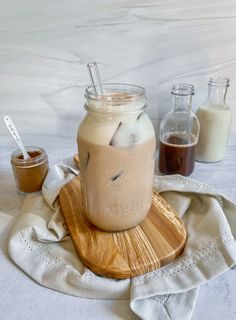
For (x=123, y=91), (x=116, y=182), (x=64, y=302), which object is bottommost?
(x=64, y=302)

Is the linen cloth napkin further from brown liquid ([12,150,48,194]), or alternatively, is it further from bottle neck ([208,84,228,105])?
bottle neck ([208,84,228,105])

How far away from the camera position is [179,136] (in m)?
0.68

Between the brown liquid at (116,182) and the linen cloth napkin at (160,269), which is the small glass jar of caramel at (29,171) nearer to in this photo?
the linen cloth napkin at (160,269)

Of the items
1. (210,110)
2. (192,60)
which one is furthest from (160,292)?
(192,60)

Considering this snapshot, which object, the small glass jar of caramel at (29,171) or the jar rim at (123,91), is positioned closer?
the jar rim at (123,91)

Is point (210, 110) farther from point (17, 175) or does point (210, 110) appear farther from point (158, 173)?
point (17, 175)

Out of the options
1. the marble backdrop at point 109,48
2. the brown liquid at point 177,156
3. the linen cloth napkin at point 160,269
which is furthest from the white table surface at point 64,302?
the marble backdrop at point 109,48

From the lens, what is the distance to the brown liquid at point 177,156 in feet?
2.11

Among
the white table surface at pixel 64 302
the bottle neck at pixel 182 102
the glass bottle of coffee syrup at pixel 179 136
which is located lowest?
the white table surface at pixel 64 302

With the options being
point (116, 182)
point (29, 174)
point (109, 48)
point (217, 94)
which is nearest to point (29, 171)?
point (29, 174)

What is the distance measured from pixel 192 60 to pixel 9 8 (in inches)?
17.8

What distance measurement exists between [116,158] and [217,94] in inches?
15.4

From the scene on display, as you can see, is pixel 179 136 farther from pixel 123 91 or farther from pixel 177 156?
pixel 123 91

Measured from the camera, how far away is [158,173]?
691mm
